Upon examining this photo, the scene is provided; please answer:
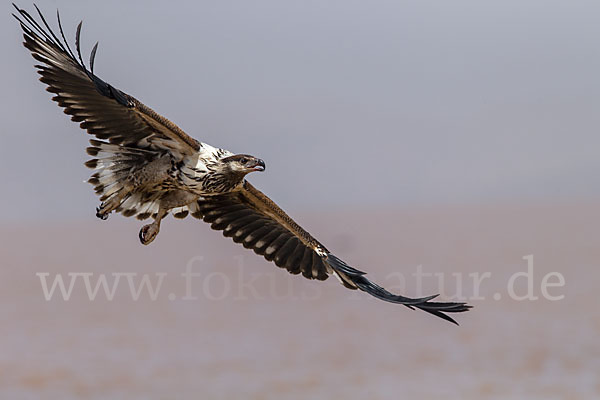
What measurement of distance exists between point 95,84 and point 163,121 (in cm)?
71

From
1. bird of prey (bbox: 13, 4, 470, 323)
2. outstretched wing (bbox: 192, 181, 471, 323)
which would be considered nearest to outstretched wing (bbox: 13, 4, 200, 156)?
bird of prey (bbox: 13, 4, 470, 323)

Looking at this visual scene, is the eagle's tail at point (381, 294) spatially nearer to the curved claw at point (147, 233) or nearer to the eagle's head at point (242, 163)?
the eagle's head at point (242, 163)

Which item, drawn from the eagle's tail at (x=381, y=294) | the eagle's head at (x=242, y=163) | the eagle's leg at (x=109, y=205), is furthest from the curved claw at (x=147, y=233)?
the eagle's tail at (x=381, y=294)

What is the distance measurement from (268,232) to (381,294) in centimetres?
158

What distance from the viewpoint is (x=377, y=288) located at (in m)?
9.23

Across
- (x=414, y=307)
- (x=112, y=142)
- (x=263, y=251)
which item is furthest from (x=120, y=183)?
(x=414, y=307)

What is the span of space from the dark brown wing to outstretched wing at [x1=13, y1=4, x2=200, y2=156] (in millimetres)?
1309

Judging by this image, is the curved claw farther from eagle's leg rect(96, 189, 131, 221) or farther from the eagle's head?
the eagle's head

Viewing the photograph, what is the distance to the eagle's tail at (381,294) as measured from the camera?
835cm

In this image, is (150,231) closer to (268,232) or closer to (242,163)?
(242,163)

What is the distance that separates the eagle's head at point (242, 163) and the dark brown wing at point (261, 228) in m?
1.05

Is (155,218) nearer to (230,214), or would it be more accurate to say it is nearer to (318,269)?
(230,214)

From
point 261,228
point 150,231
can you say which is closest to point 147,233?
point 150,231

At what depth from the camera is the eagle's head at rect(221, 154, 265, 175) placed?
870cm
